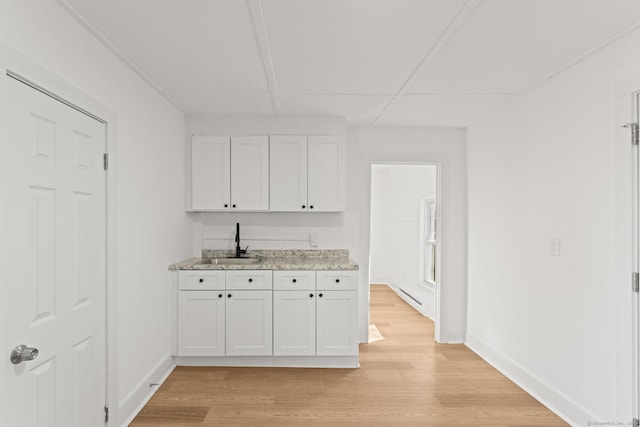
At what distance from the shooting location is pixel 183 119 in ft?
13.2

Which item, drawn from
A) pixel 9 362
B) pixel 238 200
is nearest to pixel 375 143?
pixel 238 200

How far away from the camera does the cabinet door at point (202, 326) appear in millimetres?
3686

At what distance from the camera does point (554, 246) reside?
9.47 feet

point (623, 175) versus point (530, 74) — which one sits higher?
point (530, 74)

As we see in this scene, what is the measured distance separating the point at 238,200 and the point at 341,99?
1441 mm

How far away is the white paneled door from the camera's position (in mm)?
1629

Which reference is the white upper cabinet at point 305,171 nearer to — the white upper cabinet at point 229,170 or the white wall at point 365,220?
the white upper cabinet at point 229,170

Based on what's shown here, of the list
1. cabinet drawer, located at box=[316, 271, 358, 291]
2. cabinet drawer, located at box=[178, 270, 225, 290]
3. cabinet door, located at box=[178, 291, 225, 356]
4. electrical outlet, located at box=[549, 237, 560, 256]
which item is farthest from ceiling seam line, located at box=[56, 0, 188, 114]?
electrical outlet, located at box=[549, 237, 560, 256]

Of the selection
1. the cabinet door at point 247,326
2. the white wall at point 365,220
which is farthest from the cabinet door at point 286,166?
the cabinet door at point 247,326

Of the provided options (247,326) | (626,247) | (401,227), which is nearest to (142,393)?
(247,326)

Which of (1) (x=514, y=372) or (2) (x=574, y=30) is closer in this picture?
(2) (x=574, y=30)

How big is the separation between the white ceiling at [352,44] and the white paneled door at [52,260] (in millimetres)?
641

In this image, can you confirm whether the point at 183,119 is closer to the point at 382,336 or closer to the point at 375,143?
the point at 375,143

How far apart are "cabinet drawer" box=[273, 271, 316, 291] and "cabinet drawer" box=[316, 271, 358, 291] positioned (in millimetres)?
55
